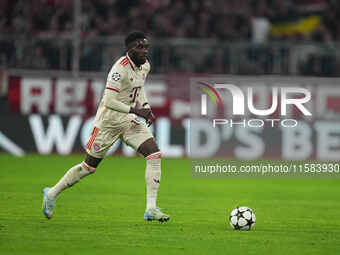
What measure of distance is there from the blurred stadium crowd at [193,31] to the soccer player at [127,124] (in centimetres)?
1057

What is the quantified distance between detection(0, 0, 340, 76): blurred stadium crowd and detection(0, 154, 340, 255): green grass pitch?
3892 millimetres

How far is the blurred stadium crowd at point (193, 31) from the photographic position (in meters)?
20.3

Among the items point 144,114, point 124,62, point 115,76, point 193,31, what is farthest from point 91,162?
point 193,31

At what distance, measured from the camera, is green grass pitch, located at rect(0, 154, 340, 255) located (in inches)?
304

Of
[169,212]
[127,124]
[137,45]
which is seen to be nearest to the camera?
[137,45]

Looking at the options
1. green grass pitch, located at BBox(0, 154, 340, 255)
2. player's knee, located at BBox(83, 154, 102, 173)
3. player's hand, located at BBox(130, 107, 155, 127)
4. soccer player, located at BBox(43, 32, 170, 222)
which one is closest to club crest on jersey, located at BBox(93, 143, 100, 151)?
soccer player, located at BBox(43, 32, 170, 222)

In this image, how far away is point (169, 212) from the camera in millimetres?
10766

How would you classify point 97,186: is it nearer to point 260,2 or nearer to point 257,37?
point 257,37

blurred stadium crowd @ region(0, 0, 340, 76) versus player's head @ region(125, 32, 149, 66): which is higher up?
blurred stadium crowd @ region(0, 0, 340, 76)

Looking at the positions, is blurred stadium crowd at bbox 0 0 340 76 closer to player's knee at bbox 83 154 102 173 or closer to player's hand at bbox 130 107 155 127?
player's knee at bbox 83 154 102 173

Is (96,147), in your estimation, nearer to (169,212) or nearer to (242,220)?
(169,212)

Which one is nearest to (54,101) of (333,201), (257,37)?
(257,37)

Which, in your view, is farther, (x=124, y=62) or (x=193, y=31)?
(x=193, y=31)

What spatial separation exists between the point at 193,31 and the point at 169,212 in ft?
38.9
